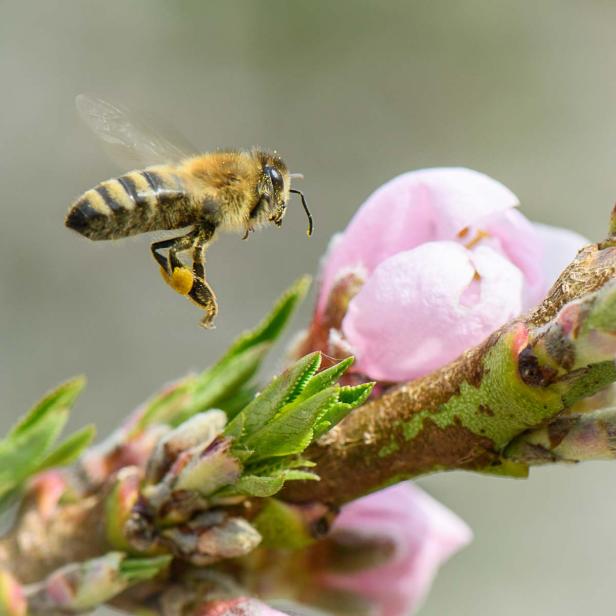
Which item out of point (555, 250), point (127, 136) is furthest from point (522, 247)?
point (127, 136)

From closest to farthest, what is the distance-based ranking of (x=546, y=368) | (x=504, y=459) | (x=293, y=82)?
(x=546, y=368) → (x=504, y=459) → (x=293, y=82)

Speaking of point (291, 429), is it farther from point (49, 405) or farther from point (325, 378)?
point (49, 405)

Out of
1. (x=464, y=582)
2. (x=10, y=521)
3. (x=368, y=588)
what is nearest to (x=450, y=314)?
(x=368, y=588)

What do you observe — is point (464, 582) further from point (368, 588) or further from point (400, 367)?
point (400, 367)

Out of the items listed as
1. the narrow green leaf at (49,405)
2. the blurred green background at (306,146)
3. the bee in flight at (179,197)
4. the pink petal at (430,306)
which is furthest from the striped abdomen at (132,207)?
the blurred green background at (306,146)

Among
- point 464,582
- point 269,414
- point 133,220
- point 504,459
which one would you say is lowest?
point 464,582

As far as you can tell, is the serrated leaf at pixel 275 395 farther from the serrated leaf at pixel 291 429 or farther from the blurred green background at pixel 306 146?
the blurred green background at pixel 306 146

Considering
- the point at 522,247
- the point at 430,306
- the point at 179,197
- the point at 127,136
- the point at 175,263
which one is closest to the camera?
the point at 430,306
